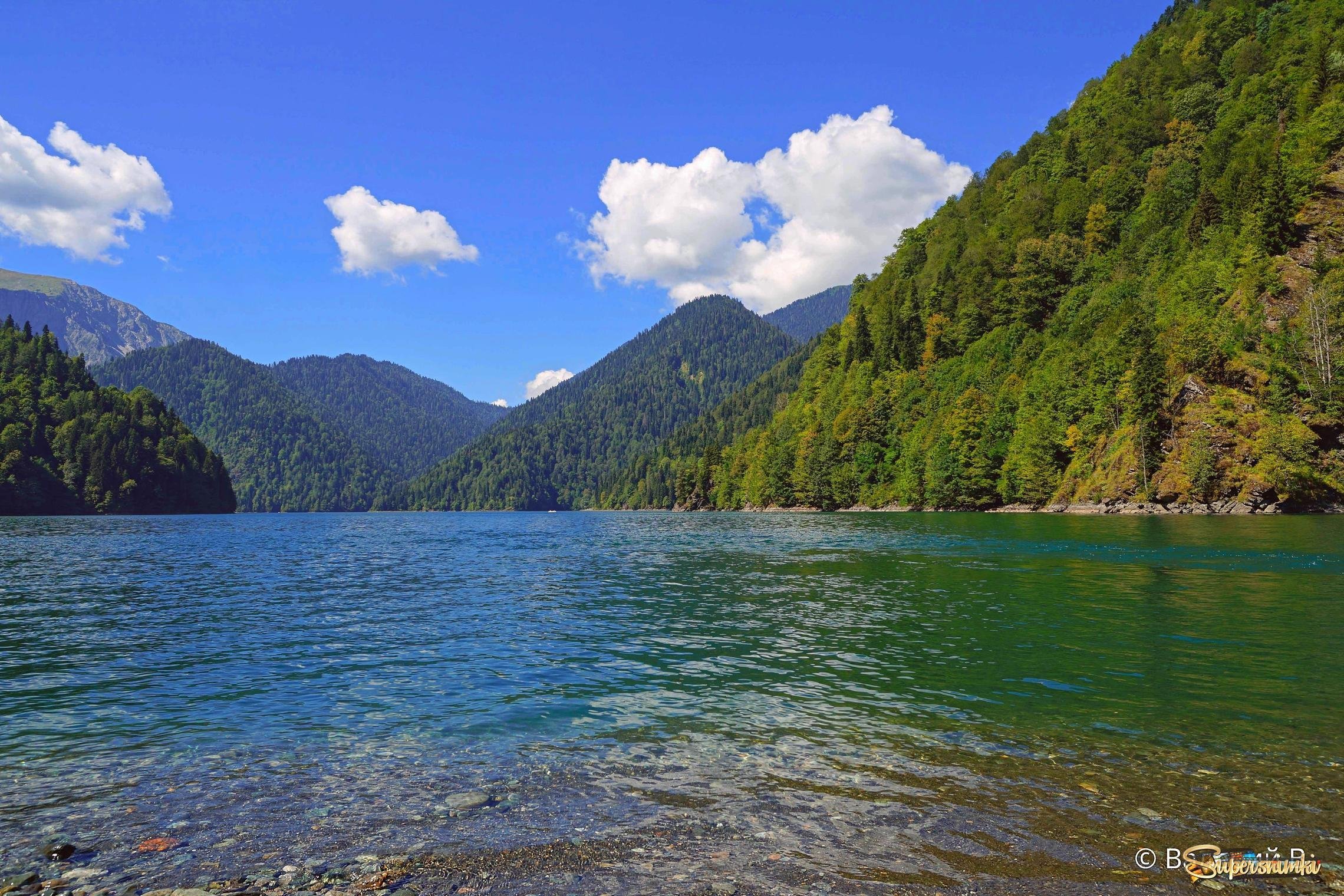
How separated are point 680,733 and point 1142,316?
123668mm

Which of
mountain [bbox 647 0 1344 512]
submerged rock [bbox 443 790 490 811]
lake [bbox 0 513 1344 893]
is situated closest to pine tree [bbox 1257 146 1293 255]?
mountain [bbox 647 0 1344 512]

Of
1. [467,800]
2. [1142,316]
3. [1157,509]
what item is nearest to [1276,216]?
[1142,316]

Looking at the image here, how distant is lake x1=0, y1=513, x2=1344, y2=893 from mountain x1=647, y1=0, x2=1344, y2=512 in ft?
227

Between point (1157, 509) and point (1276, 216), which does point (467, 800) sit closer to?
point (1157, 509)

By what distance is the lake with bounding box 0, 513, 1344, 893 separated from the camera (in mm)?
8898

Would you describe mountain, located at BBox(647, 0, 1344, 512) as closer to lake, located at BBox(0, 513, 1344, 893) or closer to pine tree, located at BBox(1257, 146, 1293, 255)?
pine tree, located at BBox(1257, 146, 1293, 255)

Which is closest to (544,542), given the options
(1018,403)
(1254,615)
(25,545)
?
(25,545)

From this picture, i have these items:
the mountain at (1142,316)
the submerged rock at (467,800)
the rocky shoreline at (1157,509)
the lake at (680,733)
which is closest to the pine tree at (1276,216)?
the mountain at (1142,316)

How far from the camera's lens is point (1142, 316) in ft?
363

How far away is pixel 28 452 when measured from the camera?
19650 cm

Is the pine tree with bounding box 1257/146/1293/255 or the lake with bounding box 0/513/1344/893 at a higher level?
the pine tree with bounding box 1257/146/1293/255

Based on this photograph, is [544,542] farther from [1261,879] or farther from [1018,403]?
[1018,403]

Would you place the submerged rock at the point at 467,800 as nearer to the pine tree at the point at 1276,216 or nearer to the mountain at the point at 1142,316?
the mountain at the point at 1142,316

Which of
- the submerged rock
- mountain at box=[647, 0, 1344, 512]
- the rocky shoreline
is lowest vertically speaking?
the submerged rock
